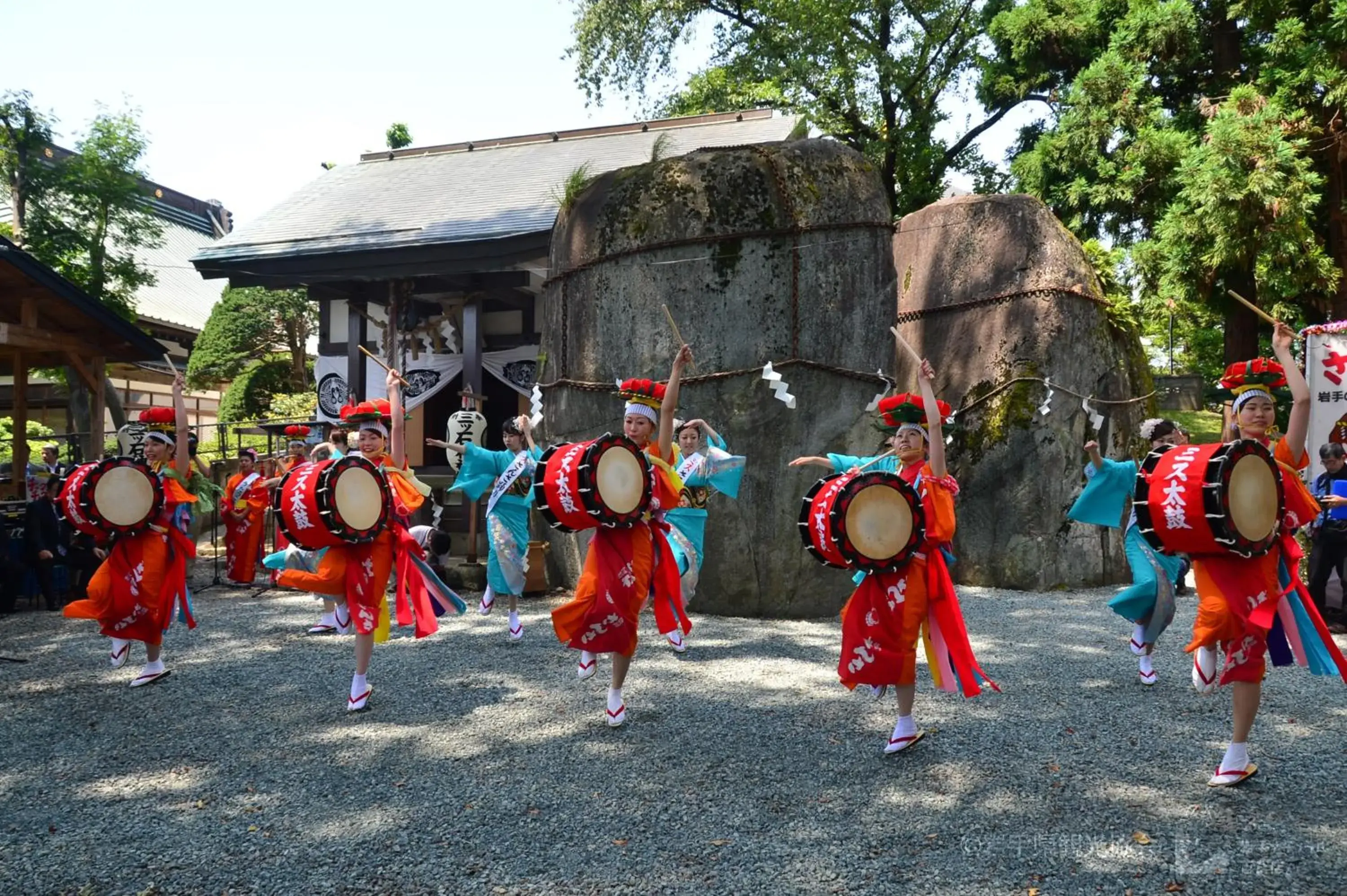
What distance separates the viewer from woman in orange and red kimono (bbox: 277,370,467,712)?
4.89 meters

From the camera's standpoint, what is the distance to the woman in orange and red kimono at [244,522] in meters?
9.76

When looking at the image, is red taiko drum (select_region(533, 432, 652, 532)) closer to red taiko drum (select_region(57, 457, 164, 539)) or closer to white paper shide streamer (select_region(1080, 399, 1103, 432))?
red taiko drum (select_region(57, 457, 164, 539))

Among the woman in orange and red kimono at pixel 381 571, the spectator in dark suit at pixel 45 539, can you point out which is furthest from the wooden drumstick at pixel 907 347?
the spectator in dark suit at pixel 45 539

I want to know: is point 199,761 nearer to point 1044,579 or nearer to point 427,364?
point 1044,579

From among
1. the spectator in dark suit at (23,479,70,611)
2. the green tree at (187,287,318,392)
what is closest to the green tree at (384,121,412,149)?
the green tree at (187,287,318,392)

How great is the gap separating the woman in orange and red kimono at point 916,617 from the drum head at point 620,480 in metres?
1.11

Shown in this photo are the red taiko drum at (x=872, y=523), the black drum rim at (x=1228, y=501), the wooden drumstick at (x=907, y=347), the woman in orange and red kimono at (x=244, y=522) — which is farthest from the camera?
the woman in orange and red kimono at (x=244, y=522)

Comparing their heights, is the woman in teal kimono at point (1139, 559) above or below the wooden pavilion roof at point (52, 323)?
below

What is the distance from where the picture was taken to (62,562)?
339 inches

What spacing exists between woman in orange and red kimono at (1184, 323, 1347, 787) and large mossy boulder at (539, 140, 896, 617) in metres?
3.72

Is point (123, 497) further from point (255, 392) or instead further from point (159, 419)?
point (255, 392)

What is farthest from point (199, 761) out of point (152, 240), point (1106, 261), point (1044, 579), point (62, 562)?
point (152, 240)

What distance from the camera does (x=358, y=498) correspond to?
4.91 m

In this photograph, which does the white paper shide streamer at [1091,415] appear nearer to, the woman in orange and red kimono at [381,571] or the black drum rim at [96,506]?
the woman in orange and red kimono at [381,571]
